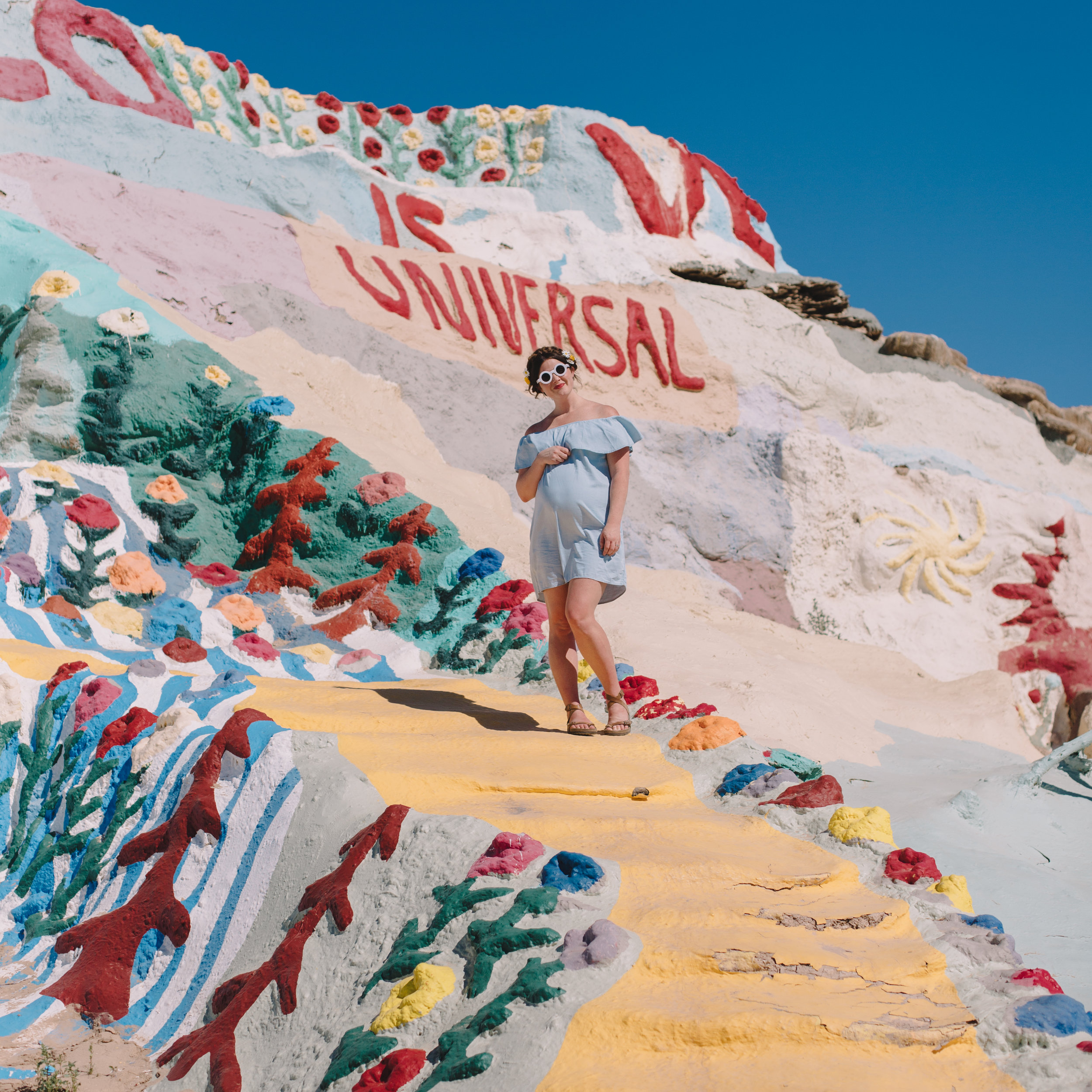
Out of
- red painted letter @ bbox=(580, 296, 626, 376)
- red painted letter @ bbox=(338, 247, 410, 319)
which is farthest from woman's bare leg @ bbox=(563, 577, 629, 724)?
red painted letter @ bbox=(580, 296, 626, 376)

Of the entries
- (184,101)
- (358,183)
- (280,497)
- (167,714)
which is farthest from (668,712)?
(184,101)

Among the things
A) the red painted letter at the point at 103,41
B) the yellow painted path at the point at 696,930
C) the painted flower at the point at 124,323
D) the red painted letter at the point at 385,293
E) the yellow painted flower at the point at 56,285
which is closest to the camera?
the yellow painted path at the point at 696,930

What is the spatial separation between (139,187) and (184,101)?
2.85 metres

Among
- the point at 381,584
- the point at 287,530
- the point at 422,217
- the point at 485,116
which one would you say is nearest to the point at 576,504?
the point at 381,584

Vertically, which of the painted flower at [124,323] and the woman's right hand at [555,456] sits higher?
the painted flower at [124,323]

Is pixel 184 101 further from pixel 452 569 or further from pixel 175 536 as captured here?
pixel 452 569

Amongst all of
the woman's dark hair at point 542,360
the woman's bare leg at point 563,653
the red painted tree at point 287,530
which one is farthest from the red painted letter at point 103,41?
the woman's bare leg at point 563,653

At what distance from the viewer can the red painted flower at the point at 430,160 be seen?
12.4m

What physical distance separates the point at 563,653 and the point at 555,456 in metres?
0.69

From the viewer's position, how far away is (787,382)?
409 inches

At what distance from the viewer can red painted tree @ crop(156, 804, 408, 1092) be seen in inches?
83.4

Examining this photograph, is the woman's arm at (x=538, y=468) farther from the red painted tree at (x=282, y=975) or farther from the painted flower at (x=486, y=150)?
the painted flower at (x=486, y=150)

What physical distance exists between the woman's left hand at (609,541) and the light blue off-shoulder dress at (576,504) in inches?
0.5

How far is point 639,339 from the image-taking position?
10.1 meters
